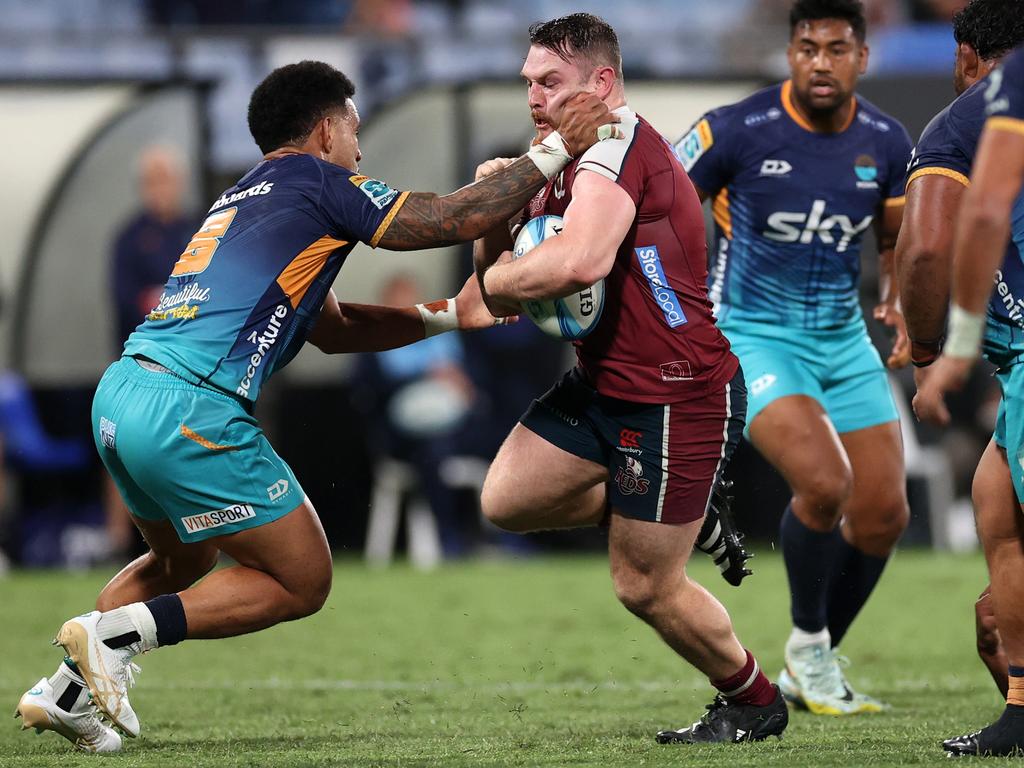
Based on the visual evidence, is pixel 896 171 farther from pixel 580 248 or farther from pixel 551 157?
pixel 580 248

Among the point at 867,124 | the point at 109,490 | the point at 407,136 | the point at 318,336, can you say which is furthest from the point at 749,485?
the point at 318,336

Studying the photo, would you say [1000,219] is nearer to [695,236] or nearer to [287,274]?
[695,236]

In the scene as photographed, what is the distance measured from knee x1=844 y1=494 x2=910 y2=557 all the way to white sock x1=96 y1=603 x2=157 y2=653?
10.7ft

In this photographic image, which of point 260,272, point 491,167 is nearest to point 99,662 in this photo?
point 260,272

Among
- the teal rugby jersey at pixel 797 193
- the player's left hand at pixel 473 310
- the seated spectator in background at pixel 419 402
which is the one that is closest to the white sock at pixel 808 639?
the teal rugby jersey at pixel 797 193

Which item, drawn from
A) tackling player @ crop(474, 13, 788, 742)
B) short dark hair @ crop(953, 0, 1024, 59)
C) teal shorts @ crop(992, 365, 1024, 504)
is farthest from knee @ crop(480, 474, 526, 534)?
short dark hair @ crop(953, 0, 1024, 59)

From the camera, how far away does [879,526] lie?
7.08 m

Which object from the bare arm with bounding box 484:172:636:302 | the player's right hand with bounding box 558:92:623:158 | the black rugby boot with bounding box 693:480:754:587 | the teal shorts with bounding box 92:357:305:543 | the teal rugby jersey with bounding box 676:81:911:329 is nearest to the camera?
the bare arm with bounding box 484:172:636:302

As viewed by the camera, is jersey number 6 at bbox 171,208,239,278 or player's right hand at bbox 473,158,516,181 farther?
player's right hand at bbox 473,158,516,181

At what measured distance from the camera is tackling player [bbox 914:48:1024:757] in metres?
4.35

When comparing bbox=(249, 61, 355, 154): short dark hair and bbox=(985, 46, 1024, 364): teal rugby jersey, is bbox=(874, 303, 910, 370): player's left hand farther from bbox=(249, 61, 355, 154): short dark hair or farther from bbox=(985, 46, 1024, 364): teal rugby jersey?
bbox=(249, 61, 355, 154): short dark hair

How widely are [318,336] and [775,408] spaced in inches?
81.6

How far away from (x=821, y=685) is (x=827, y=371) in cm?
141

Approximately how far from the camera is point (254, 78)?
1302 cm
